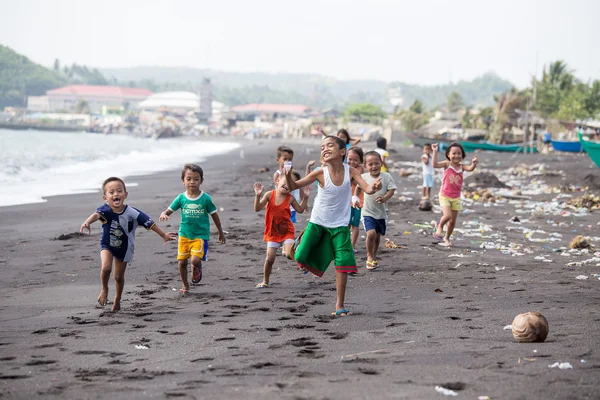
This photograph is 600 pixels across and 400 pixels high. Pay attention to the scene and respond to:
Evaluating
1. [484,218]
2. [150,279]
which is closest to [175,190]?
[484,218]

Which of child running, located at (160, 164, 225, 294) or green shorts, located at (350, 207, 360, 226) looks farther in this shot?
green shorts, located at (350, 207, 360, 226)

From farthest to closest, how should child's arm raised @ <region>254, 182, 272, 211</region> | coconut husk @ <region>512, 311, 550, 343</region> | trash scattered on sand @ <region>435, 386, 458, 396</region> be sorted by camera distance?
child's arm raised @ <region>254, 182, 272, 211</region>
coconut husk @ <region>512, 311, 550, 343</region>
trash scattered on sand @ <region>435, 386, 458, 396</region>

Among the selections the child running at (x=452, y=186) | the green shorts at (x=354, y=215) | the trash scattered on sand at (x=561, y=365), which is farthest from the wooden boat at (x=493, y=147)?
the trash scattered on sand at (x=561, y=365)

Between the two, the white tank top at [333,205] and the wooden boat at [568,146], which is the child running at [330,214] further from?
the wooden boat at [568,146]

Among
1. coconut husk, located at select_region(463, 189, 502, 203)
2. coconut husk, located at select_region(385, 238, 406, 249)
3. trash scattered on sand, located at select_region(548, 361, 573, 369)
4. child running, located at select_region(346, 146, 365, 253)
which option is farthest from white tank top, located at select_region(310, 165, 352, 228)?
coconut husk, located at select_region(463, 189, 502, 203)

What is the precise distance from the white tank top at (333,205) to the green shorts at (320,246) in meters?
0.06

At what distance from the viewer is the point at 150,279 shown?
784 cm

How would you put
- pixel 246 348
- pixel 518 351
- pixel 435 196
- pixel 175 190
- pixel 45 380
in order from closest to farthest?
pixel 45 380 < pixel 518 351 < pixel 246 348 < pixel 435 196 < pixel 175 190

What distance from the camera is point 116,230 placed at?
6.51 metres

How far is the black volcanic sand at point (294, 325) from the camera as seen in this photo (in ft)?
12.9

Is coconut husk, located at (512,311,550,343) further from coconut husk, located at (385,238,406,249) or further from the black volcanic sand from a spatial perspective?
coconut husk, located at (385,238,406,249)

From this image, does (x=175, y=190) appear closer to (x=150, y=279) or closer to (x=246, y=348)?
(x=150, y=279)

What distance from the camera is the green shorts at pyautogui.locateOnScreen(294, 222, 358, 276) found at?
6305mm

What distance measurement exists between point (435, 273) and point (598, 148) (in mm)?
17389
